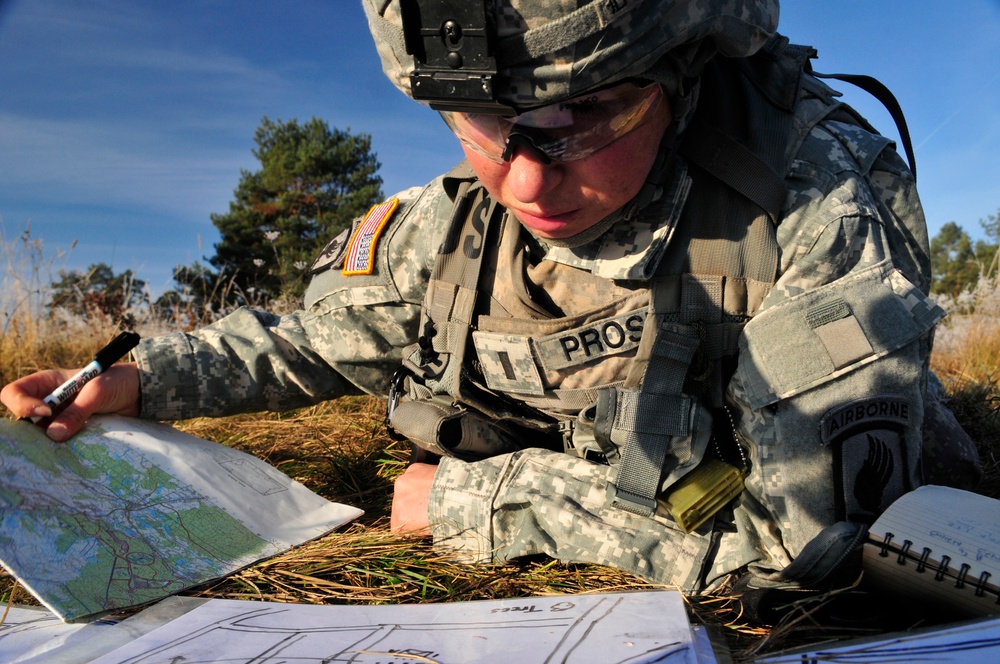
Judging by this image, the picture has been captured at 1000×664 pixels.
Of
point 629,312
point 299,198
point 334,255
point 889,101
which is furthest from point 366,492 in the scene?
point 299,198

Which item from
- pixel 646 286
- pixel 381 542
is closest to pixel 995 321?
pixel 646 286

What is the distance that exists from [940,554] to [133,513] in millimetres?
1816

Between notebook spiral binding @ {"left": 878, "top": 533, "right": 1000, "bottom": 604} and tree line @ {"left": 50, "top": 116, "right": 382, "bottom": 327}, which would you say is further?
tree line @ {"left": 50, "top": 116, "right": 382, "bottom": 327}

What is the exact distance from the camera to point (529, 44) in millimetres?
1576

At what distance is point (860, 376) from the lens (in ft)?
5.56

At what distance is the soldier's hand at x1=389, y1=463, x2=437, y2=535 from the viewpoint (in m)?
2.21

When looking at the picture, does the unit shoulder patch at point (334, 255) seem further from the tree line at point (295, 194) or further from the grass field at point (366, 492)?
the tree line at point (295, 194)

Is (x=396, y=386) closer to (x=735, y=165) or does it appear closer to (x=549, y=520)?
(x=549, y=520)

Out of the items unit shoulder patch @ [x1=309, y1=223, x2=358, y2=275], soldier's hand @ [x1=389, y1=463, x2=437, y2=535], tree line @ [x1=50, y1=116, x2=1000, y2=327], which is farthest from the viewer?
tree line @ [x1=50, y1=116, x2=1000, y2=327]

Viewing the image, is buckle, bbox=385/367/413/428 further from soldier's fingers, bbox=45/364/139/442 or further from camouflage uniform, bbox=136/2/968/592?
soldier's fingers, bbox=45/364/139/442

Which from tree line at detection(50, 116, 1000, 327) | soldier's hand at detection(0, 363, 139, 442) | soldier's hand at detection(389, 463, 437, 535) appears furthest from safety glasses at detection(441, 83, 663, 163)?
tree line at detection(50, 116, 1000, 327)

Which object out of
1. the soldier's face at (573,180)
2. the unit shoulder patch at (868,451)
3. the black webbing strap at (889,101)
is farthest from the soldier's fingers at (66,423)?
the black webbing strap at (889,101)

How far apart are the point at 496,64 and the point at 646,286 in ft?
2.46

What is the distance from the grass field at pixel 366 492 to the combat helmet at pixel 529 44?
1109mm
